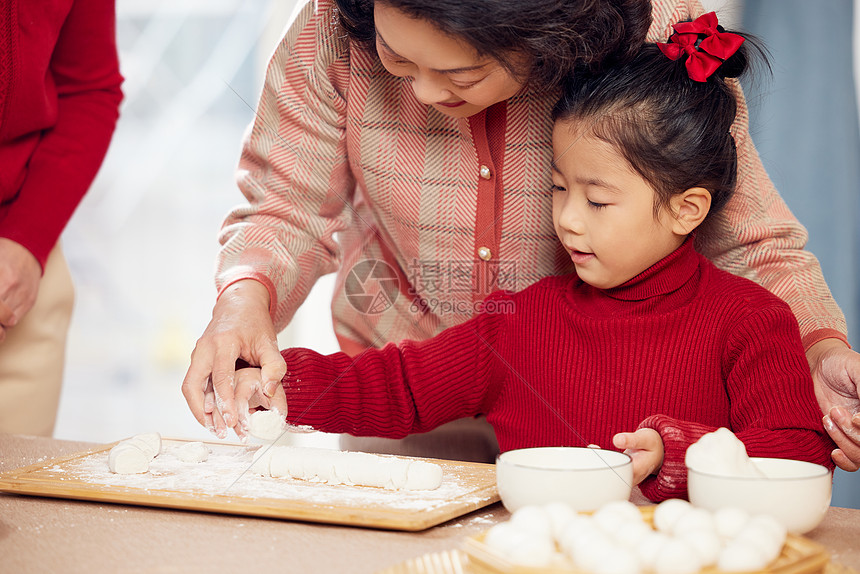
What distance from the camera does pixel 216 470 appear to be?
1055 millimetres

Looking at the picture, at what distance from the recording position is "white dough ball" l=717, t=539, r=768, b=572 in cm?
63

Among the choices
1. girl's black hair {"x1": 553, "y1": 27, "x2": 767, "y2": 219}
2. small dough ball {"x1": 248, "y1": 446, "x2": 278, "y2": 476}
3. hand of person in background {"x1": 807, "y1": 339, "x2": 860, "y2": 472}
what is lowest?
small dough ball {"x1": 248, "y1": 446, "x2": 278, "y2": 476}

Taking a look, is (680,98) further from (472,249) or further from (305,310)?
(305,310)

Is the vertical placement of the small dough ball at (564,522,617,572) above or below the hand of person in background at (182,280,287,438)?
above

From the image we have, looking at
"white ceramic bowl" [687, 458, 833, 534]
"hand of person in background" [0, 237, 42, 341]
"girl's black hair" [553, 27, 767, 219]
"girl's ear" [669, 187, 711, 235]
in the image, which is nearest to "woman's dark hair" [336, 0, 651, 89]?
"girl's black hair" [553, 27, 767, 219]

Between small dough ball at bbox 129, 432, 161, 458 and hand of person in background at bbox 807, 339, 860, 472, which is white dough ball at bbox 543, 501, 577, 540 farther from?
small dough ball at bbox 129, 432, 161, 458

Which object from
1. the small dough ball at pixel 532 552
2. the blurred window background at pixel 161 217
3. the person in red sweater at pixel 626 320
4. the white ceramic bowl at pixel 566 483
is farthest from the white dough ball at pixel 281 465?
the blurred window background at pixel 161 217

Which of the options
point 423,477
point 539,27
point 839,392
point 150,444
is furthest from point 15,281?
point 839,392

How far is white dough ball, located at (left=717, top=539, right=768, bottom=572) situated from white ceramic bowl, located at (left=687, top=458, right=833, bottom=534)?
11 centimetres

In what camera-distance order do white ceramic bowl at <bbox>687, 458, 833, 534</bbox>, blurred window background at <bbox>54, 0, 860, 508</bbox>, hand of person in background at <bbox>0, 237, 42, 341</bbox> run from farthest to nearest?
blurred window background at <bbox>54, 0, 860, 508</bbox>
hand of person in background at <bbox>0, 237, 42, 341</bbox>
white ceramic bowl at <bbox>687, 458, 833, 534</bbox>

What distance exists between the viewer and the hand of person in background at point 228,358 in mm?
1084

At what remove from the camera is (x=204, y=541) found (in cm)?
81

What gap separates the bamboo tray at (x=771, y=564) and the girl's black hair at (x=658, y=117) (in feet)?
1.89

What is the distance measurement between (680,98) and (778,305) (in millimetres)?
318
